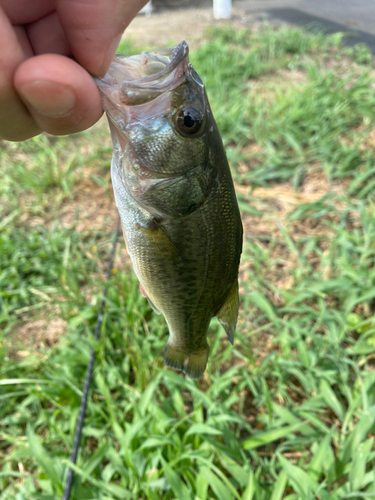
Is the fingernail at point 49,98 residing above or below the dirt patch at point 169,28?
below

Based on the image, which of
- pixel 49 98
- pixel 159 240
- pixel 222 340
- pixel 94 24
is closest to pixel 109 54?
pixel 94 24

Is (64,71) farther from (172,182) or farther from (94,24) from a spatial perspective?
(172,182)

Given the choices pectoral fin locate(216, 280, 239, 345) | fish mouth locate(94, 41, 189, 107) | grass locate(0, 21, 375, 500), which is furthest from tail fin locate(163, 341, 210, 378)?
fish mouth locate(94, 41, 189, 107)

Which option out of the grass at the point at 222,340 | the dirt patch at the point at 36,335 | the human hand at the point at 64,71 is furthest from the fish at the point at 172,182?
the dirt patch at the point at 36,335

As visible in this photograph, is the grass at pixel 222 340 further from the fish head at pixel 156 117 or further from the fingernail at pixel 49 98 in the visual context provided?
the fingernail at pixel 49 98

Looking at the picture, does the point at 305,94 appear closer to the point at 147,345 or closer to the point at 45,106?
the point at 147,345

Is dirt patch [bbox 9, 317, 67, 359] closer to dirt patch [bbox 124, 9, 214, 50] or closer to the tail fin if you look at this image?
the tail fin

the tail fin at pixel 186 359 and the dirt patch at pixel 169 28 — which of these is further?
the dirt patch at pixel 169 28
